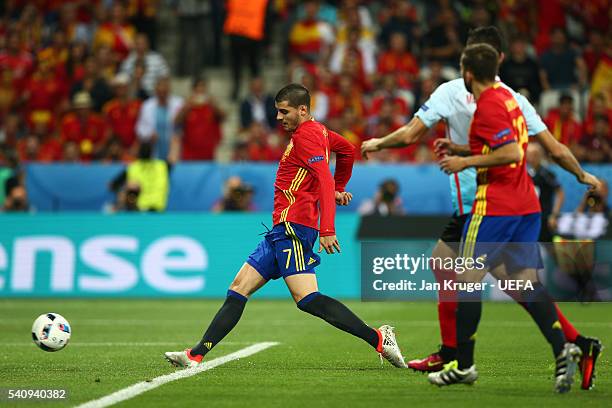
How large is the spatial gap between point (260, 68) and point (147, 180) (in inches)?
186

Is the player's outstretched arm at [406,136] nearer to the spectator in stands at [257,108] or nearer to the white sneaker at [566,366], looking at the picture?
the white sneaker at [566,366]

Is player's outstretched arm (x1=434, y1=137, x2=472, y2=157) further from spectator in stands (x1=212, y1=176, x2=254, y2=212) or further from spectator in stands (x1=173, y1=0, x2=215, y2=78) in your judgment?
spectator in stands (x1=173, y1=0, x2=215, y2=78)

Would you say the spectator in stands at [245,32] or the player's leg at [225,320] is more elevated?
the spectator in stands at [245,32]

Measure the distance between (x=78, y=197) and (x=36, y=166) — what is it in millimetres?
812

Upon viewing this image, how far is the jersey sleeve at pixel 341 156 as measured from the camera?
8.68m

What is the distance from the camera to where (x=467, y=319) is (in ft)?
23.7

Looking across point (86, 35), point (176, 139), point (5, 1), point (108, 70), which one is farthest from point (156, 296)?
→ point (5, 1)

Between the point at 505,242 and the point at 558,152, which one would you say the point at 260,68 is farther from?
the point at 505,242

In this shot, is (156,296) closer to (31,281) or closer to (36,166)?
(31,281)

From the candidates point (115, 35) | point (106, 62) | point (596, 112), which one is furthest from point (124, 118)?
point (596, 112)

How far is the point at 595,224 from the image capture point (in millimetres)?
16531

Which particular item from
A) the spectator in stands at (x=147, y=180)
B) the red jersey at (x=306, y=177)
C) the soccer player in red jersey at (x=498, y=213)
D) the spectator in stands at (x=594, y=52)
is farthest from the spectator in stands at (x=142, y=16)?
the soccer player in red jersey at (x=498, y=213)

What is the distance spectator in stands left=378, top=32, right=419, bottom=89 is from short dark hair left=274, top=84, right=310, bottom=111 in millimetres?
12058

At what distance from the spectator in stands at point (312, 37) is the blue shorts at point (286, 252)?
505 inches
